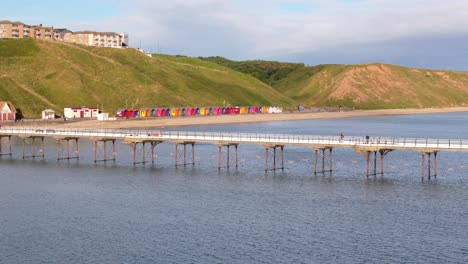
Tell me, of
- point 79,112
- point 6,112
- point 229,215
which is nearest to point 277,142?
point 229,215

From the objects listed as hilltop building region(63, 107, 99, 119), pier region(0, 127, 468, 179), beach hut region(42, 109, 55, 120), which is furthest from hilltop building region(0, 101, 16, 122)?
pier region(0, 127, 468, 179)

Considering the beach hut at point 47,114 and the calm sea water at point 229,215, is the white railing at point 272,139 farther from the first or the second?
the beach hut at point 47,114

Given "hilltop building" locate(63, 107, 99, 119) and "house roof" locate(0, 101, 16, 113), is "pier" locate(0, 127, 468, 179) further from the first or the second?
"hilltop building" locate(63, 107, 99, 119)

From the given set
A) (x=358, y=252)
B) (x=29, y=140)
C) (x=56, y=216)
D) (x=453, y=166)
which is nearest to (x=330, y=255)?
(x=358, y=252)

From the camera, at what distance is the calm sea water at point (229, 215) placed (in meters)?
58.2

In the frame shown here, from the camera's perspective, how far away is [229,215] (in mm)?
71250

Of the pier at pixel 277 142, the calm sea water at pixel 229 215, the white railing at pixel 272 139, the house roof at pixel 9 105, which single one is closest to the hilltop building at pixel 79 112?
the house roof at pixel 9 105

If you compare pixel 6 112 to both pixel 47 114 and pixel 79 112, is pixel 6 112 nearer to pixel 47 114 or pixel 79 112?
pixel 47 114

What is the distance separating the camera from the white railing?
9350cm

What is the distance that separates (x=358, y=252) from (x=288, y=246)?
20.1ft

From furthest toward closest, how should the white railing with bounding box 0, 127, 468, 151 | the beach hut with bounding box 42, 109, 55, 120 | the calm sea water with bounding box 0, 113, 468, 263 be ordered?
the beach hut with bounding box 42, 109, 55, 120 → the white railing with bounding box 0, 127, 468, 151 → the calm sea water with bounding box 0, 113, 468, 263

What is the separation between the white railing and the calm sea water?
4.81 m

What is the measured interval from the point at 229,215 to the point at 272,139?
34.4 meters

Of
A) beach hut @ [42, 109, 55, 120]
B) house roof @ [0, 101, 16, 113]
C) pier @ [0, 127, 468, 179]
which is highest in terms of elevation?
house roof @ [0, 101, 16, 113]
